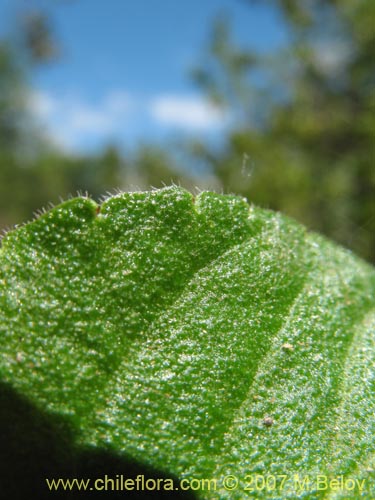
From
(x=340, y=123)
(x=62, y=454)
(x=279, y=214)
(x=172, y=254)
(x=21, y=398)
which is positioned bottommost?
(x=62, y=454)

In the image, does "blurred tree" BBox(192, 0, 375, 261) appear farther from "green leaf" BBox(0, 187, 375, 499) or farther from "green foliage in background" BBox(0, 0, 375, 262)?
"green leaf" BBox(0, 187, 375, 499)

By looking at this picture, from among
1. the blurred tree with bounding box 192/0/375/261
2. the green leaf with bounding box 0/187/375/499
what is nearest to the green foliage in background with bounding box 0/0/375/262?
the blurred tree with bounding box 192/0/375/261

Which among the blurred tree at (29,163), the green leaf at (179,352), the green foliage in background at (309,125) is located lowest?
the green leaf at (179,352)

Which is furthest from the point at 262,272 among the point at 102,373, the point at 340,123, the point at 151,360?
the point at 340,123

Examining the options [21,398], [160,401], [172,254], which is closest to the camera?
[21,398]

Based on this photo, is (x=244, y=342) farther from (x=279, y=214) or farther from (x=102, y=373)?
(x=279, y=214)

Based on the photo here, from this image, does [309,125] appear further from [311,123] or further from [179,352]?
[179,352]

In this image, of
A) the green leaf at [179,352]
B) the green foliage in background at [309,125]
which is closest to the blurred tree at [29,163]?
the green foliage in background at [309,125]

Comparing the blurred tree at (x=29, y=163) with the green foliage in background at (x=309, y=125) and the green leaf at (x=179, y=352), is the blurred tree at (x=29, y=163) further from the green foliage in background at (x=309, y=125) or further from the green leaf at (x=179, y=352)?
the green leaf at (x=179, y=352)

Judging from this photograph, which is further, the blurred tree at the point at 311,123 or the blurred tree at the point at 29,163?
the blurred tree at the point at 29,163
